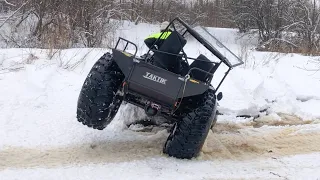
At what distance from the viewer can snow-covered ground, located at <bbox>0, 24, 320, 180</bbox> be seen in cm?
429

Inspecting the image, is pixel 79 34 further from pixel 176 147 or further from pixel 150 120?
pixel 176 147

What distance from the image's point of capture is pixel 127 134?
5.35 m

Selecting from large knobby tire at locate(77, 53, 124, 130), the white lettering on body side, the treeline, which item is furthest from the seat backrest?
the treeline

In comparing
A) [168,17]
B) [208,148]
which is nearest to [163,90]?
[208,148]

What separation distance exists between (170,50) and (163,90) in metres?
0.51

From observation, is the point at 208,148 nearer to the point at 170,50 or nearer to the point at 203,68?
the point at 203,68

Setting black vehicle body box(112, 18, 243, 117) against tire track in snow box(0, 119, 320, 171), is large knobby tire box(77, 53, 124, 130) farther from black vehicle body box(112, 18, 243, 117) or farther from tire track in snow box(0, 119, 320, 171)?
tire track in snow box(0, 119, 320, 171)

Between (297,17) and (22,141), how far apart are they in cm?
2389

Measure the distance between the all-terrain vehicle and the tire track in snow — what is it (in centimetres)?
33

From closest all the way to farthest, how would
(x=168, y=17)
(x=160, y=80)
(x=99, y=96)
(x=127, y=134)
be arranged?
1. (x=160, y=80)
2. (x=99, y=96)
3. (x=127, y=134)
4. (x=168, y=17)

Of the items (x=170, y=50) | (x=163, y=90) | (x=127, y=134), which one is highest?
(x=170, y=50)

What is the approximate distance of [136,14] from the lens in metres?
26.2

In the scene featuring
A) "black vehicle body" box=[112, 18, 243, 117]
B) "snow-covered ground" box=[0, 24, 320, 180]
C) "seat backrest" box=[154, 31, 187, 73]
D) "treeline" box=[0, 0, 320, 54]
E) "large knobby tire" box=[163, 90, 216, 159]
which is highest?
"seat backrest" box=[154, 31, 187, 73]

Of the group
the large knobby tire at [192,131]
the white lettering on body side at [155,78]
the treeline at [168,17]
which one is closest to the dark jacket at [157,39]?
the white lettering on body side at [155,78]
